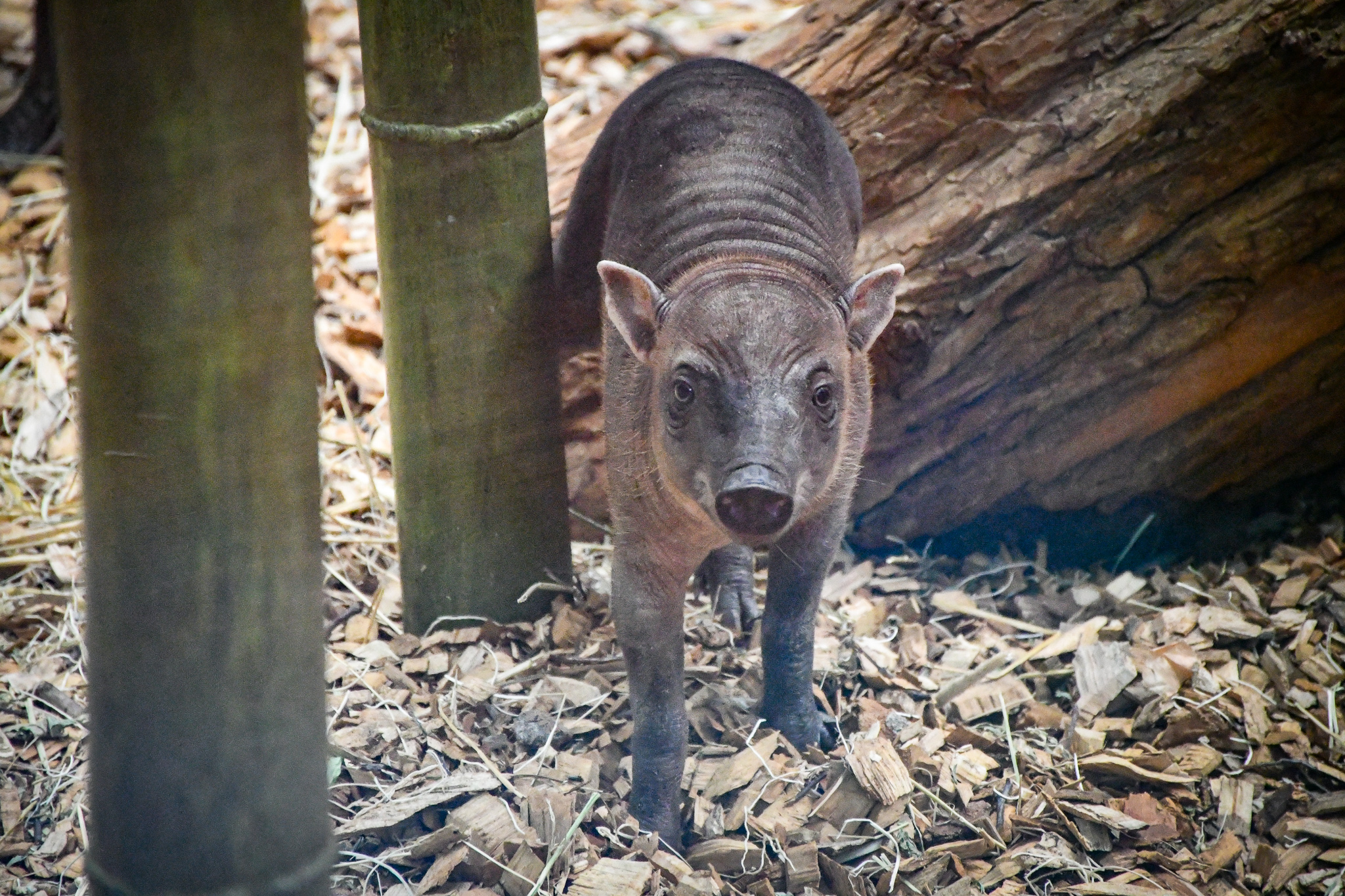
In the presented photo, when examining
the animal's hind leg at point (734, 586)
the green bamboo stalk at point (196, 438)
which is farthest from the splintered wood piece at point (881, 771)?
the green bamboo stalk at point (196, 438)

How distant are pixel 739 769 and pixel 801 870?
453 mm

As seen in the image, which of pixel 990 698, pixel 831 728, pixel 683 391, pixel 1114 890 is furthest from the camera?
pixel 990 698

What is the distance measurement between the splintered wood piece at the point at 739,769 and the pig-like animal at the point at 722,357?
16 centimetres

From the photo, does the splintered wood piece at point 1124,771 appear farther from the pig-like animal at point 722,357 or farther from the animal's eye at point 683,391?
the animal's eye at point 683,391

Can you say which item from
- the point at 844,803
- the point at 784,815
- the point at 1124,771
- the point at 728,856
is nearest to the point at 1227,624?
the point at 1124,771

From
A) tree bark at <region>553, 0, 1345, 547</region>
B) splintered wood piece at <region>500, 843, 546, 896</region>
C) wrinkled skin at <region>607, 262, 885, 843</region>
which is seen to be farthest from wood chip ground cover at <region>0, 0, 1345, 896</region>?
tree bark at <region>553, 0, 1345, 547</region>

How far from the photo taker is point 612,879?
10.7 feet

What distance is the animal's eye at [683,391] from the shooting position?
324cm

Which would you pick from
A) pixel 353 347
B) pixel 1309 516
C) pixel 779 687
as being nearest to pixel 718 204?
pixel 779 687

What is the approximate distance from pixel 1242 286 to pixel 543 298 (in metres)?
2.70

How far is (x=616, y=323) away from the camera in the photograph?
3.43m

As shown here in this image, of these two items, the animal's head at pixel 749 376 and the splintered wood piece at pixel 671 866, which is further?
the splintered wood piece at pixel 671 866

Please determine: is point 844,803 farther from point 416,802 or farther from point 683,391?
point 683,391

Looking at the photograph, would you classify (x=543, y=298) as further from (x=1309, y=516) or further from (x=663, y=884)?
(x=1309, y=516)
